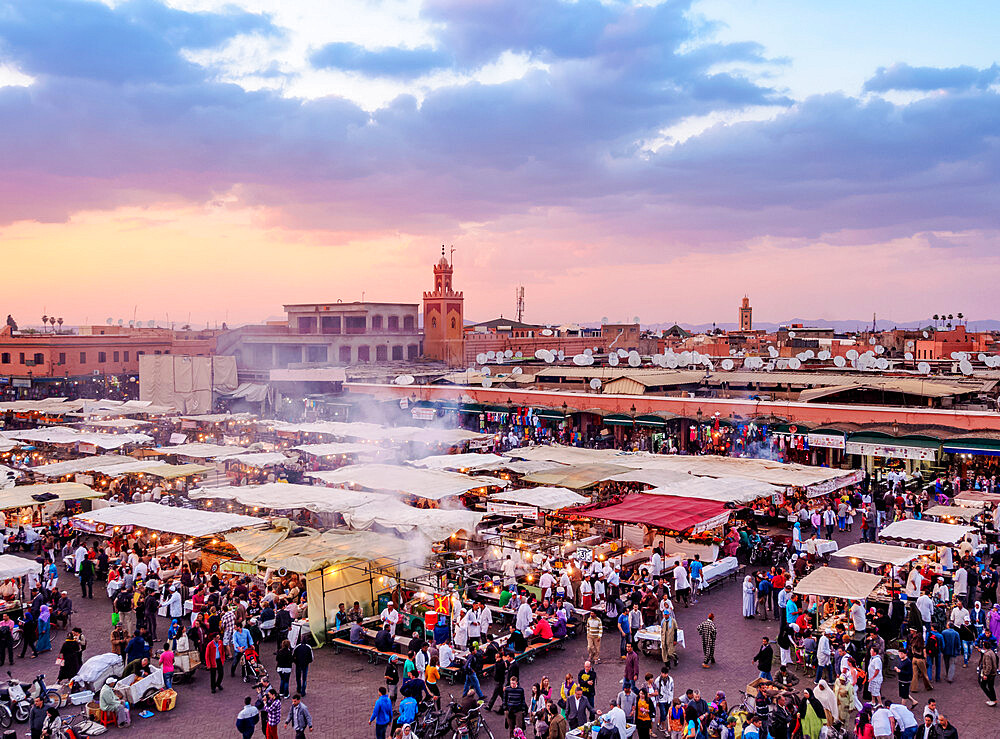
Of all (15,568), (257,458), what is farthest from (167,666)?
(257,458)

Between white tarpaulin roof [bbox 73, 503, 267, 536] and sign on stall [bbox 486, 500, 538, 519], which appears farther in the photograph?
sign on stall [bbox 486, 500, 538, 519]

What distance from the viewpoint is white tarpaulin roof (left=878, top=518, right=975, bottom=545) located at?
56.0 ft

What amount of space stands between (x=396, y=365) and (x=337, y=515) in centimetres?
4441

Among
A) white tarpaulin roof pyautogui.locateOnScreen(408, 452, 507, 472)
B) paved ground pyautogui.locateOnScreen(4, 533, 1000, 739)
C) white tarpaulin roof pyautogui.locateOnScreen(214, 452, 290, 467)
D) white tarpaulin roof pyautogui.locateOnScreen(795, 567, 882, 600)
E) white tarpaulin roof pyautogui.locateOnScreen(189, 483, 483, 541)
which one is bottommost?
paved ground pyautogui.locateOnScreen(4, 533, 1000, 739)

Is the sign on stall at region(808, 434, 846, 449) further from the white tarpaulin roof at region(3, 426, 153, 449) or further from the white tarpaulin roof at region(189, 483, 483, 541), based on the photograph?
the white tarpaulin roof at region(3, 426, 153, 449)

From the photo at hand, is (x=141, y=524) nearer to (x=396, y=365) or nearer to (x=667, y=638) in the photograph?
(x=667, y=638)

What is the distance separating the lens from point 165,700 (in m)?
12.6

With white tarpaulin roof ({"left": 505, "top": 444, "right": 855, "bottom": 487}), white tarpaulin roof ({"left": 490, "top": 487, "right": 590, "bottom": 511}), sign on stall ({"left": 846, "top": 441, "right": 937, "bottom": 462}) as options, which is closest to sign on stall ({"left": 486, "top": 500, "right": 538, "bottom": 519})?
white tarpaulin roof ({"left": 490, "top": 487, "right": 590, "bottom": 511})

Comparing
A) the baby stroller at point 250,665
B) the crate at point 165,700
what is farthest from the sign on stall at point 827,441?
the crate at point 165,700

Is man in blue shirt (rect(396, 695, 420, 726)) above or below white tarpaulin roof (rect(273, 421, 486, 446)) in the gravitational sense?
below

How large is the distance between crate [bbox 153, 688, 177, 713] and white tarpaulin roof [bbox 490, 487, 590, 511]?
9.28 m

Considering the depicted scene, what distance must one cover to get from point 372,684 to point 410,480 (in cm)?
925

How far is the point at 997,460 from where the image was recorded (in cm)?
2720

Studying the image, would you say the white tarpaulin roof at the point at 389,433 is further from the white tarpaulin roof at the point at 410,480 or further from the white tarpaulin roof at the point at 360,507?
the white tarpaulin roof at the point at 360,507
